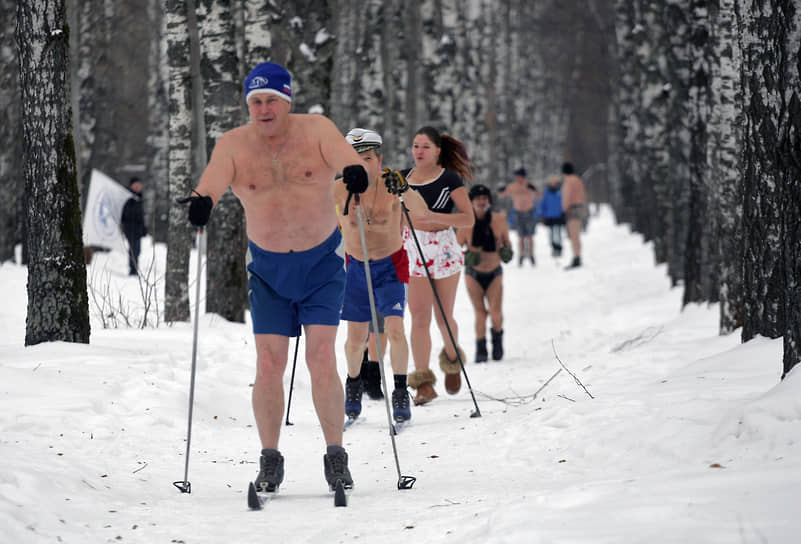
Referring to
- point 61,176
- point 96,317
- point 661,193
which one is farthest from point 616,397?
point 661,193

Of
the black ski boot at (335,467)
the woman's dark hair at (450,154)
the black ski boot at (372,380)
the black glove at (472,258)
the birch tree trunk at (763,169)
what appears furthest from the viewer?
the black glove at (472,258)

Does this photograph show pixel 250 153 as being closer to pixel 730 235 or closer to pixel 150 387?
pixel 150 387

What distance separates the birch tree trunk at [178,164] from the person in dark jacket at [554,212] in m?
13.7

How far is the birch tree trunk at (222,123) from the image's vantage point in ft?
35.8

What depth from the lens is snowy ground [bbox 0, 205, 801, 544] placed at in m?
3.70

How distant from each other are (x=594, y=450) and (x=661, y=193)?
13.9 metres

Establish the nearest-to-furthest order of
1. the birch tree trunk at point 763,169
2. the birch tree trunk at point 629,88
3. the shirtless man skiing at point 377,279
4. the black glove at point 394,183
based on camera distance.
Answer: the birch tree trunk at point 763,169, the black glove at point 394,183, the shirtless man skiing at point 377,279, the birch tree trunk at point 629,88

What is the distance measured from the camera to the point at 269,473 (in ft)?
16.6

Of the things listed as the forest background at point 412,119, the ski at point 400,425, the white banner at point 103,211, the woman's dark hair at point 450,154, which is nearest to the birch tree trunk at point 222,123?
the forest background at point 412,119

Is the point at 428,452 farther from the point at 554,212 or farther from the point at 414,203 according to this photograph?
the point at 554,212

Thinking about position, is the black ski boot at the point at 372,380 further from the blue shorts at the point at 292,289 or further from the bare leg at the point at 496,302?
the blue shorts at the point at 292,289

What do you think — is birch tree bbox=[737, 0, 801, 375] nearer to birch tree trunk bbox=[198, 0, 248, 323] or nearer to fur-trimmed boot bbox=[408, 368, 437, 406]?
fur-trimmed boot bbox=[408, 368, 437, 406]

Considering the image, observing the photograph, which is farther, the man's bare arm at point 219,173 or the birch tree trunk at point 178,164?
the birch tree trunk at point 178,164

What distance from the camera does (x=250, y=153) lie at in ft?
16.8
